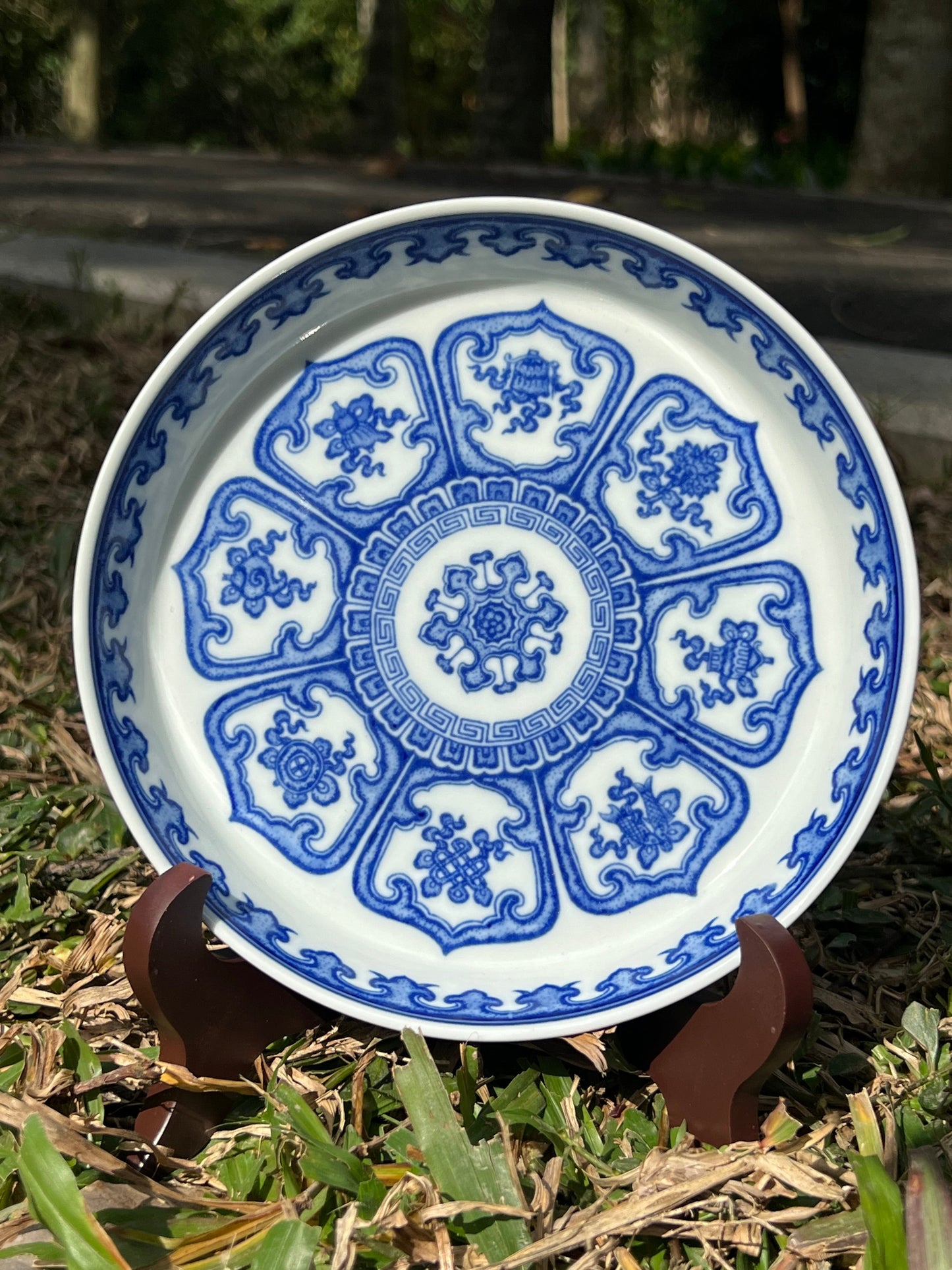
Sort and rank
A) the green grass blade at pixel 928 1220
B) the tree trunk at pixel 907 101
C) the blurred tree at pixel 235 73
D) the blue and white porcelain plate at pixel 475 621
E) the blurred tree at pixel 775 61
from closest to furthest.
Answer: the green grass blade at pixel 928 1220 < the blue and white porcelain plate at pixel 475 621 < the tree trunk at pixel 907 101 < the blurred tree at pixel 775 61 < the blurred tree at pixel 235 73

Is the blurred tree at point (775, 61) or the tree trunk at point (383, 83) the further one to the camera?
the tree trunk at point (383, 83)

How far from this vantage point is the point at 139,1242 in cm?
120

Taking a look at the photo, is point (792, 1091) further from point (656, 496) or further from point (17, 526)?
point (17, 526)

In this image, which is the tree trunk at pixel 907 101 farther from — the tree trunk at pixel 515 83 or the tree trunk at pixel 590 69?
the tree trunk at pixel 590 69

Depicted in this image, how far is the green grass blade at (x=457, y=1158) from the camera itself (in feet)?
3.93

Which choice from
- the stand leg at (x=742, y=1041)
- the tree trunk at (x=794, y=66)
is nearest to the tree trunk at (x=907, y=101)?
the tree trunk at (x=794, y=66)

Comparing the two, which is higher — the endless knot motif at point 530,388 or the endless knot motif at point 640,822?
the endless knot motif at point 530,388

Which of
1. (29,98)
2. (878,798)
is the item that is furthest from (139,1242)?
(29,98)

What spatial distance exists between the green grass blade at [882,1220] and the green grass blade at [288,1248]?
523 mm

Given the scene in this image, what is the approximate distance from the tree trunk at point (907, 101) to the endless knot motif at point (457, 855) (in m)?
7.53

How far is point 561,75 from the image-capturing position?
19766 millimetres

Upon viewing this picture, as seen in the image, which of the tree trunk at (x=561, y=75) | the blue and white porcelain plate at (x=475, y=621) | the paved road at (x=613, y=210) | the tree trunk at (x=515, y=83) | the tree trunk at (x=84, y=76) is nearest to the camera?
the blue and white porcelain plate at (x=475, y=621)

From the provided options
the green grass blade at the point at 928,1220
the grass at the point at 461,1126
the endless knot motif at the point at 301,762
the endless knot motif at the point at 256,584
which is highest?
the endless knot motif at the point at 256,584

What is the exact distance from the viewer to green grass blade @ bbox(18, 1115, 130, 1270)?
1.12 meters
